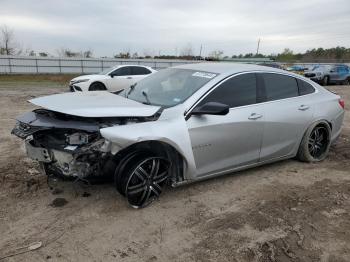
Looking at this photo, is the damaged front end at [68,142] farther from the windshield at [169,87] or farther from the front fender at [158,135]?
the windshield at [169,87]

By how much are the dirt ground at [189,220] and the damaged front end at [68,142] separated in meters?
0.50

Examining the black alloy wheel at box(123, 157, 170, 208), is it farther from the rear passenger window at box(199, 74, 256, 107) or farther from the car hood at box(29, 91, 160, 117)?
the rear passenger window at box(199, 74, 256, 107)

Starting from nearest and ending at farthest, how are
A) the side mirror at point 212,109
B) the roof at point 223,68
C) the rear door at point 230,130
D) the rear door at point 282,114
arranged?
the side mirror at point 212,109
the rear door at point 230,130
the roof at point 223,68
the rear door at point 282,114

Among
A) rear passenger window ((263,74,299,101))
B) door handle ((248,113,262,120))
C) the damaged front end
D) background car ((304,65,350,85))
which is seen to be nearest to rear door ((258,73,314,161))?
rear passenger window ((263,74,299,101))

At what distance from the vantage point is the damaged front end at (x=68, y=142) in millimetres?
3936

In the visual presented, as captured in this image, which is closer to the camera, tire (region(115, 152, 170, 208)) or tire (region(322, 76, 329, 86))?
tire (region(115, 152, 170, 208))

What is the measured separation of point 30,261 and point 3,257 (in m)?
0.26

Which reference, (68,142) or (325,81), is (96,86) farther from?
(325,81)

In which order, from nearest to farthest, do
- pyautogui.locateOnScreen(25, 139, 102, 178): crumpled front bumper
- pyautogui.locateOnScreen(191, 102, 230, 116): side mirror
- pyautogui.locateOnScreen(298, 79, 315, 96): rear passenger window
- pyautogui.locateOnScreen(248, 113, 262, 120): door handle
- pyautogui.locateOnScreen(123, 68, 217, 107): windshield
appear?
pyautogui.locateOnScreen(25, 139, 102, 178): crumpled front bumper < pyautogui.locateOnScreen(191, 102, 230, 116): side mirror < pyautogui.locateOnScreen(123, 68, 217, 107): windshield < pyautogui.locateOnScreen(248, 113, 262, 120): door handle < pyautogui.locateOnScreen(298, 79, 315, 96): rear passenger window

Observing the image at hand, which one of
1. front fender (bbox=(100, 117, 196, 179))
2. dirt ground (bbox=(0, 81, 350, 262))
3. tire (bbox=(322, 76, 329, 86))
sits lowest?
tire (bbox=(322, 76, 329, 86))

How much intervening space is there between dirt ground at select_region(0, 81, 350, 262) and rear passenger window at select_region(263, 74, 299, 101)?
1.16 meters

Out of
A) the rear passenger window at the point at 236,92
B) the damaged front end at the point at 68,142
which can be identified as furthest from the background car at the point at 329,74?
the damaged front end at the point at 68,142

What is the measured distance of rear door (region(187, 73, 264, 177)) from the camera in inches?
176

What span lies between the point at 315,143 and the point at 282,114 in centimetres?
116
